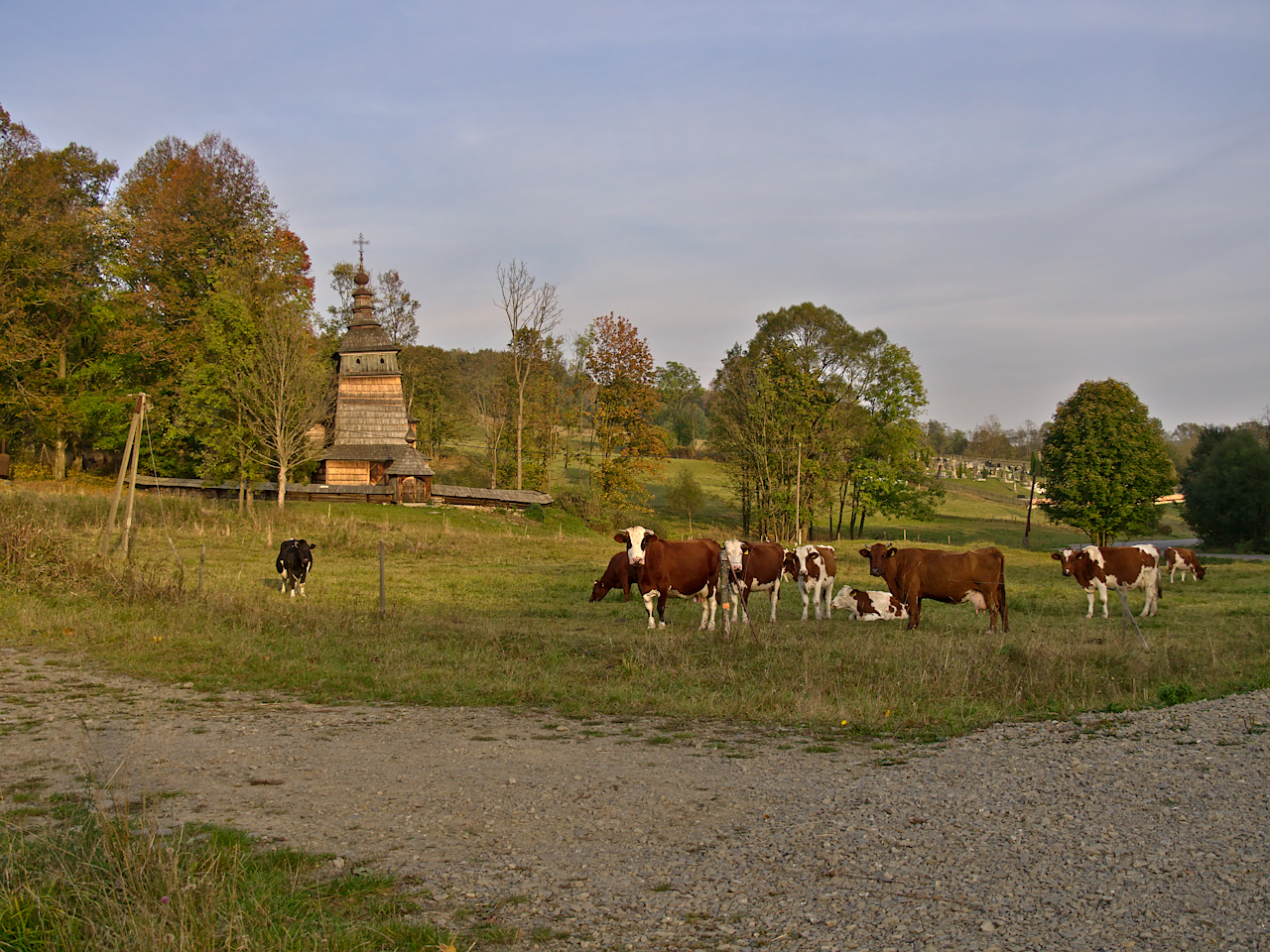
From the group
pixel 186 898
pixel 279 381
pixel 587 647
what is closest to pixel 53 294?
pixel 279 381

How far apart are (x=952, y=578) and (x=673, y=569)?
546 cm

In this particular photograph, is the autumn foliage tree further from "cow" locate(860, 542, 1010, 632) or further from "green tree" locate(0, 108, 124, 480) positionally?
"cow" locate(860, 542, 1010, 632)

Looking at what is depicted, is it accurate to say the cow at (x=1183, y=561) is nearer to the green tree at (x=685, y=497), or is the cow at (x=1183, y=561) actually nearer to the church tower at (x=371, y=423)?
the green tree at (x=685, y=497)

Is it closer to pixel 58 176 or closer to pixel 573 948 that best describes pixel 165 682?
pixel 573 948

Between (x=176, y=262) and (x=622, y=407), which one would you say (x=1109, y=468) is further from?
(x=176, y=262)

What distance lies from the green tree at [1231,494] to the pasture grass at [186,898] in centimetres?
6588

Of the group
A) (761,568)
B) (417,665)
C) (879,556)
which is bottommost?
(417,665)

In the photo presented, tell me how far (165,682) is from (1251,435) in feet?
225

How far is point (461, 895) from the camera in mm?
5078

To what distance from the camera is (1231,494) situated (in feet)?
192

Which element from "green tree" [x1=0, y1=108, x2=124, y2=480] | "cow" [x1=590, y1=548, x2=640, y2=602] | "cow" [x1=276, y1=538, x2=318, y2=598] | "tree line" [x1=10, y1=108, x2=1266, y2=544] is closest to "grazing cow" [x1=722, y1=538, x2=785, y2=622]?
"cow" [x1=590, y1=548, x2=640, y2=602]

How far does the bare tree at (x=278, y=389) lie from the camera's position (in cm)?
4478

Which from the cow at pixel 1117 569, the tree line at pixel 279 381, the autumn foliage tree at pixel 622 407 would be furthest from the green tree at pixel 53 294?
the cow at pixel 1117 569

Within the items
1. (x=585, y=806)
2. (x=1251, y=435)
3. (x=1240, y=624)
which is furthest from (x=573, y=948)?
(x=1251, y=435)
